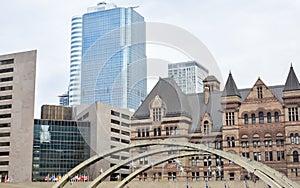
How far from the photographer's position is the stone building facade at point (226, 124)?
267 feet

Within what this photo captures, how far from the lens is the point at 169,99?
94500 mm


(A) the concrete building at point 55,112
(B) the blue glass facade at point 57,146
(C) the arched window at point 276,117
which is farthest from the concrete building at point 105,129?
(C) the arched window at point 276,117

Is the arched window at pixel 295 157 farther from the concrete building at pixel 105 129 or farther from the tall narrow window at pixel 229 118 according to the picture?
the concrete building at pixel 105 129

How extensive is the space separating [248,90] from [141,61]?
77.8ft

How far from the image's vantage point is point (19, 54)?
11319 cm

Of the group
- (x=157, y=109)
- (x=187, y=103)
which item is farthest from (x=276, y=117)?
(x=157, y=109)

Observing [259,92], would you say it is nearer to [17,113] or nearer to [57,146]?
[57,146]

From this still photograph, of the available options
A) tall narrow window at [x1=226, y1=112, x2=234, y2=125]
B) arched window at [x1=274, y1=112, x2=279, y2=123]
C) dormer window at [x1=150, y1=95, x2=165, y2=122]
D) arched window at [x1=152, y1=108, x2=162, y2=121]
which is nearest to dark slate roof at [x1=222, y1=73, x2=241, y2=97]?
tall narrow window at [x1=226, y1=112, x2=234, y2=125]

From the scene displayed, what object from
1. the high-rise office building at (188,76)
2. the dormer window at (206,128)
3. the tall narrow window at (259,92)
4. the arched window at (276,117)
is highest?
the high-rise office building at (188,76)

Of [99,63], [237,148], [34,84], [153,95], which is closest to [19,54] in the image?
[34,84]

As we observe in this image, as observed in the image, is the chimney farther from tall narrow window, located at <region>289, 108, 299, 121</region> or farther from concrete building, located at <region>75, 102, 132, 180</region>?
concrete building, located at <region>75, 102, 132, 180</region>

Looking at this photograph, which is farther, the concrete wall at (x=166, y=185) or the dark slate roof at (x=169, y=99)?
the dark slate roof at (x=169, y=99)

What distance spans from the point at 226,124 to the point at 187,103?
11107 millimetres

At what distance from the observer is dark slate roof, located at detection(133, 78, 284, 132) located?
91.2m
